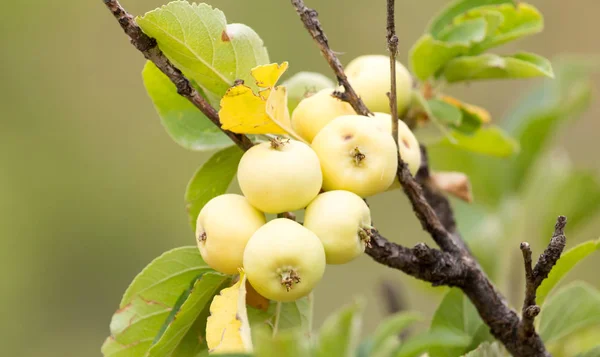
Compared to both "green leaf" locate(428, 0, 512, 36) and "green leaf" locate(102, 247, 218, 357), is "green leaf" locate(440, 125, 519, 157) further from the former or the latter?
"green leaf" locate(102, 247, 218, 357)

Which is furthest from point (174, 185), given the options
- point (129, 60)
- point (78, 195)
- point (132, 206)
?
point (129, 60)

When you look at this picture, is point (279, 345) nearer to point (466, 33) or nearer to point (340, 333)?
point (340, 333)

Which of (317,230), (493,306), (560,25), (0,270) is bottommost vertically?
(560,25)

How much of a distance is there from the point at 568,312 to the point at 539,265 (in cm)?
21

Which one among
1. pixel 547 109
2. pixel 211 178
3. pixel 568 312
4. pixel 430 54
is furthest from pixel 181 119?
pixel 547 109

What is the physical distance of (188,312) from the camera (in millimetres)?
567

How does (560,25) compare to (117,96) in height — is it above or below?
below

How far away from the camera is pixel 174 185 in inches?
120

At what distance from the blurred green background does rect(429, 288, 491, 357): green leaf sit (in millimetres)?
2026

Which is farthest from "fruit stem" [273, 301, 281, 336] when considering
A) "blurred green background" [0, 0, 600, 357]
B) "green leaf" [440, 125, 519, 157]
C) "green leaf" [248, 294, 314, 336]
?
"blurred green background" [0, 0, 600, 357]

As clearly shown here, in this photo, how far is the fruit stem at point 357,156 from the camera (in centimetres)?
53

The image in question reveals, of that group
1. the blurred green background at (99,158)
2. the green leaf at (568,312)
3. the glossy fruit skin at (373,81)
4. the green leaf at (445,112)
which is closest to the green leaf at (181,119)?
the glossy fruit skin at (373,81)

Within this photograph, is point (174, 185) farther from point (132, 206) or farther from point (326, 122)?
point (326, 122)

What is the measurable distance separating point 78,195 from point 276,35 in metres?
1.11
